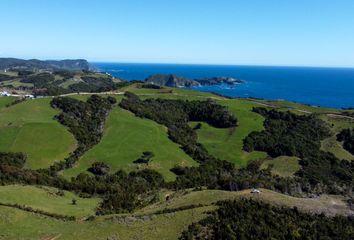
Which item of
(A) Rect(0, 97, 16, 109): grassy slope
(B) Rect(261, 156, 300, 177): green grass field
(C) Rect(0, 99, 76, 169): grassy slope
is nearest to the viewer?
(C) Rect(0, 99, 76, 169): grassy slope

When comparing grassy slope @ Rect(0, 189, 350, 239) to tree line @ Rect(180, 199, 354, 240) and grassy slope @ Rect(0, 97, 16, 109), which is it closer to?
tree line @ Rect(180, 199, 354, 240)

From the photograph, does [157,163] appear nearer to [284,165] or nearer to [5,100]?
[284,165]

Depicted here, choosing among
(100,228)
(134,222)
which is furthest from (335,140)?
(100,228)

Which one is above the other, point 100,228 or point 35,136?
point 100,228

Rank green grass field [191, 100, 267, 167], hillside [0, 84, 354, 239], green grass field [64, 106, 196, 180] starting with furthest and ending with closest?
green grass field [191, 100, 267, 167], green grass field [64, 106, 196, 180], hillside [0, 84, 354, 239]

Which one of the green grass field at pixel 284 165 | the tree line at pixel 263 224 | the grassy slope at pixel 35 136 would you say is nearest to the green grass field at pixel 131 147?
the grassy slope at pixel 35 136

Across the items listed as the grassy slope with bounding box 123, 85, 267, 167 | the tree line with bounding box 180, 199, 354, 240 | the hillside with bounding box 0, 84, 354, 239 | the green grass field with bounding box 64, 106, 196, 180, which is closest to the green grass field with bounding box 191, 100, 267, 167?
the grassy slope with bounding box 123, 85, 267, 167

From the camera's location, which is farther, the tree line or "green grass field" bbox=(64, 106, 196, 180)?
"green grass field" bbox=(64, 106, 196, 180)
